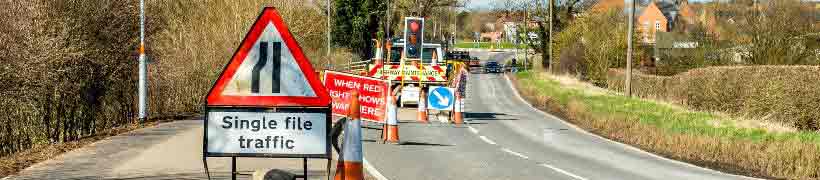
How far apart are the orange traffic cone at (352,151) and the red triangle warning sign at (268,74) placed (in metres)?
1.07

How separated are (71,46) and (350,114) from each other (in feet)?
38.7

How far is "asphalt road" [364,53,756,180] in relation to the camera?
15688 millimetres

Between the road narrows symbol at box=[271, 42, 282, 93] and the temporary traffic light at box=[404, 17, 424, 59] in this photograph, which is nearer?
the road narrows symbol at box=[271, 42, 282, 93]

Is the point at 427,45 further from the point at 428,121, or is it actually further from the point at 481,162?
the point at 481,162

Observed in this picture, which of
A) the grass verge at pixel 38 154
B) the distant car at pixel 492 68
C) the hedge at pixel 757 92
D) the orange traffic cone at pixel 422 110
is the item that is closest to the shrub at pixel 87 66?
the grass verge at pixel 38 154

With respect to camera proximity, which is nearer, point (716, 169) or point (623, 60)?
point (716, 169)

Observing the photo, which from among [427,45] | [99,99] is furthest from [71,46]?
[427,45]

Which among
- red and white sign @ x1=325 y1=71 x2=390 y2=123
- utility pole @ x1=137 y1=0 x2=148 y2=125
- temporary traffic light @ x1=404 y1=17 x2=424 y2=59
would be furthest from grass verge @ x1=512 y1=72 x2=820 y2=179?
utility pole @ x1=137 y1=0 x2=148 y2=125

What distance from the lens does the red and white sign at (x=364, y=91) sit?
21.1 m

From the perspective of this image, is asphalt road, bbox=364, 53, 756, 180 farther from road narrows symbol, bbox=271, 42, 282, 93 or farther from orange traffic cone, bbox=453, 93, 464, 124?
road narrows symbol, bbox=271, 42, 282, 93

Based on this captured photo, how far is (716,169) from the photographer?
17391 mm

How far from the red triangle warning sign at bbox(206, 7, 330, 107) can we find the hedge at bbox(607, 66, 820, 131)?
2212 centimetres

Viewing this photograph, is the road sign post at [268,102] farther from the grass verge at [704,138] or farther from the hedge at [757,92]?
the hedge at [757,92]

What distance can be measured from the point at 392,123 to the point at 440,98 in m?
5.97
